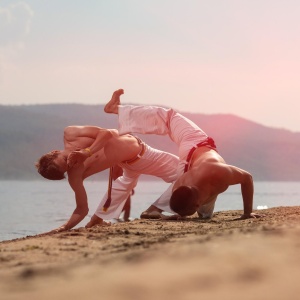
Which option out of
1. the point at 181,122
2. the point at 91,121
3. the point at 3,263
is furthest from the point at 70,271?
the point at 91,121

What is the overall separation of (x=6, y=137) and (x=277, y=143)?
64495 millimetres

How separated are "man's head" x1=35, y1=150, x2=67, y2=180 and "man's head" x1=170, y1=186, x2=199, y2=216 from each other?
1.28m

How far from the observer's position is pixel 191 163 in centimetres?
866

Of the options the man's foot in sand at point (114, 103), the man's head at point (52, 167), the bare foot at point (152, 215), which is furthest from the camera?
the man's foot in sand at point (114, 103)

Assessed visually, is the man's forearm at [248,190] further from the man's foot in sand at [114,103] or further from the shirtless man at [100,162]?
the man's foot in sand at [114,103]

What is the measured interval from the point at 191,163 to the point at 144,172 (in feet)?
3.08

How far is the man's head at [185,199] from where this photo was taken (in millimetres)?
7305

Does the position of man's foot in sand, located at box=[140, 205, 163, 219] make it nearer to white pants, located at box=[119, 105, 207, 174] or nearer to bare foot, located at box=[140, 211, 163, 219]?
bare foot, located at box=[140, 211, 163, 219]

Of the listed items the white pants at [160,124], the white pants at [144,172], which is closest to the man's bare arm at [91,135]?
the white pants at [160,124]

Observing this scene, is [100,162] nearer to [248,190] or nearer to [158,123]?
[158,123]

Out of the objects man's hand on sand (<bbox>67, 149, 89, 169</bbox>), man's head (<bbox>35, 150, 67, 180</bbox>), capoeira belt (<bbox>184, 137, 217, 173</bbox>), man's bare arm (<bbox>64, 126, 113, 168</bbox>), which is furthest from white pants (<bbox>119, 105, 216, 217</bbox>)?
man's head (<bbox>35, 150, 67, 180</bbox>)

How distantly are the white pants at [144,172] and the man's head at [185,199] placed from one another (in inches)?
63.0

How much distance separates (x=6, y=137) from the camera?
523 feet

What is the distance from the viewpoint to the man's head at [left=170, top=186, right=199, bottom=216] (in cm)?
730
